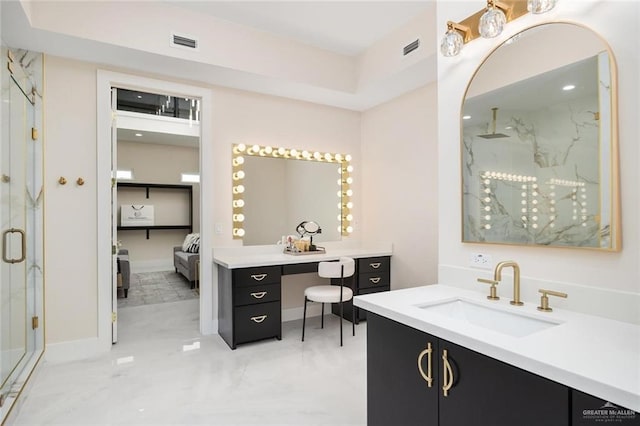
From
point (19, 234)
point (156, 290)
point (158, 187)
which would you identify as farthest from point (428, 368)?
point (158, 187)

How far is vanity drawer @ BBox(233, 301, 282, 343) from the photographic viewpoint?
3.12 metres

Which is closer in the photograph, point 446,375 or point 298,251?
point 446,375

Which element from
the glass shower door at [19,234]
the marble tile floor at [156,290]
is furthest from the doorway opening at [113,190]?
the marble tile floor at [156,290]

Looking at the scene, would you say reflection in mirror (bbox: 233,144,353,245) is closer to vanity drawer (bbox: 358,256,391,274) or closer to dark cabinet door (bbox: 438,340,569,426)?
vanity drawer (bbox: 358,256,391,274)

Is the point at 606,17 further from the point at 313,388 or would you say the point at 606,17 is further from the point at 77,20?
the point at 77,20

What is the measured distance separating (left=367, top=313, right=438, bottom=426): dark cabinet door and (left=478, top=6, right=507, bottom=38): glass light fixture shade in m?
1.36

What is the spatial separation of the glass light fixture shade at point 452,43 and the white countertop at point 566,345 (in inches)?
49.7

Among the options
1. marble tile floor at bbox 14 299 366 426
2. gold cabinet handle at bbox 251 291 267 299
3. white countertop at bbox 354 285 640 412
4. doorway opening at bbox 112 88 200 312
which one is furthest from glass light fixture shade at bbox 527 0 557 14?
doorway opening at bbox 112 88 200 312

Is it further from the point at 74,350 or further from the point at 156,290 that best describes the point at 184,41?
the point at 156,290

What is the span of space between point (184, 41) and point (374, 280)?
2.98 metres

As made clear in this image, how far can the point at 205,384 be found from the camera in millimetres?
2479

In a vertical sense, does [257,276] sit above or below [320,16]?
below

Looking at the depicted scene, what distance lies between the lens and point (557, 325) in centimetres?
130

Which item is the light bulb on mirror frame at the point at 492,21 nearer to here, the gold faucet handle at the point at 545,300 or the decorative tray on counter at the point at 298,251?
the gold faucet handle at the point at 545,300
